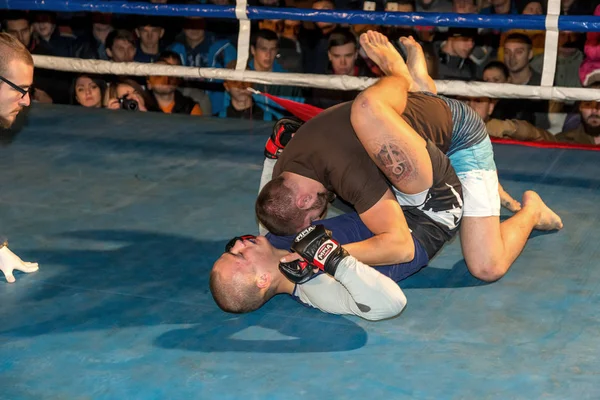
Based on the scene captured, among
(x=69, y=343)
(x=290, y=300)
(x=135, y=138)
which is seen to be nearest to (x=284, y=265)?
(x=290, y=300)

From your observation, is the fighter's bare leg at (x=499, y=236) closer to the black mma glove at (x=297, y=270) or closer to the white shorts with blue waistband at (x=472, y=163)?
the white shorts with blue waistband at (x=472, y=163)

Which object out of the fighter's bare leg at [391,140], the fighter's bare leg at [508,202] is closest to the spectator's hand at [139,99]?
the fighter's bare leg at [508,202]

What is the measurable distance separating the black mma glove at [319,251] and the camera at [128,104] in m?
2.89

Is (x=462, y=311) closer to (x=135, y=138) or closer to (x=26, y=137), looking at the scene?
(x=135, y=138)

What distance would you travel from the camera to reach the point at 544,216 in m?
3.13

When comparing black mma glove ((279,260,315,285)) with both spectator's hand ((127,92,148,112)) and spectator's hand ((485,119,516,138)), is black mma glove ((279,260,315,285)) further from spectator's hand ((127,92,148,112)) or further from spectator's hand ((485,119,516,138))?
spectator's hand ((127,92,148,112))

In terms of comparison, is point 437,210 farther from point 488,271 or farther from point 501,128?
point 501,128

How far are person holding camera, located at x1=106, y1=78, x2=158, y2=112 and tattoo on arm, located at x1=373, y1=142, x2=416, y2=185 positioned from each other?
2.78m

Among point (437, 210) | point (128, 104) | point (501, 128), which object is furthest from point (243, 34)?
point (437, 210)

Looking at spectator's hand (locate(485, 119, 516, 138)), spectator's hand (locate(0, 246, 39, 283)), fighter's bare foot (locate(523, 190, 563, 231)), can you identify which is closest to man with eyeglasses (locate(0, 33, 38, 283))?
spectator's hand (locate(0, 246, 39, 283))

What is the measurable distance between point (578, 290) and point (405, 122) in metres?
0.74

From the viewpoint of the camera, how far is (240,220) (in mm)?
3297

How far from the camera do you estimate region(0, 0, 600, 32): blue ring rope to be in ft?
11.7

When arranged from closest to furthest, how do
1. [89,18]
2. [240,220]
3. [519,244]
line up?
[519,244] < [240,220] < [89,18]
